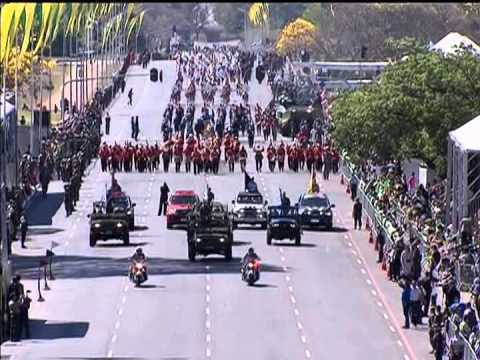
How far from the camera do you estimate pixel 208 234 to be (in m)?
68.7

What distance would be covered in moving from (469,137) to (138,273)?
10.6m

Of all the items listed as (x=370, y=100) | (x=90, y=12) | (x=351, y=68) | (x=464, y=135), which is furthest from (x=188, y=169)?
(x=351, y=68)

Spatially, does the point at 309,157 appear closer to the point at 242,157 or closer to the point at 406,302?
the point at 242,157

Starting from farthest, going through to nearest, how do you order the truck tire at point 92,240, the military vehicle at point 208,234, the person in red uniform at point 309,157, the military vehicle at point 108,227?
1. the person in red uniform at point 309,157
2. the truck tire at point 92,240
3. the military vehicle at point 108,227
4. the military vehicle at point 208,234

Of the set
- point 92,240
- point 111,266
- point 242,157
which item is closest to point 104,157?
point 242,157

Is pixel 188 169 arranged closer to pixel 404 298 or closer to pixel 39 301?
pixel 39 301

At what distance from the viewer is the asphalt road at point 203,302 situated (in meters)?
53.1

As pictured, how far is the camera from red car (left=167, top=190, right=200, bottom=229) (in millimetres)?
77812

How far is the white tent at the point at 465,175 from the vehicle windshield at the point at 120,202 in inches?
557

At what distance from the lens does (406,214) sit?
69.5 meters

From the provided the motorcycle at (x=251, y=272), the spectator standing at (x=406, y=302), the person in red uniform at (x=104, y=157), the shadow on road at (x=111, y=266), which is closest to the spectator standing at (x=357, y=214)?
the shadow on road at (x=111, y=266)

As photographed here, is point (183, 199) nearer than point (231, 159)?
Yes

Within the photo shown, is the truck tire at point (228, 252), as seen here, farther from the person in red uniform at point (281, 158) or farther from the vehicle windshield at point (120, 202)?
the person in red uniform at point (281, 158)

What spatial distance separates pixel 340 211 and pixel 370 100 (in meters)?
4.53
